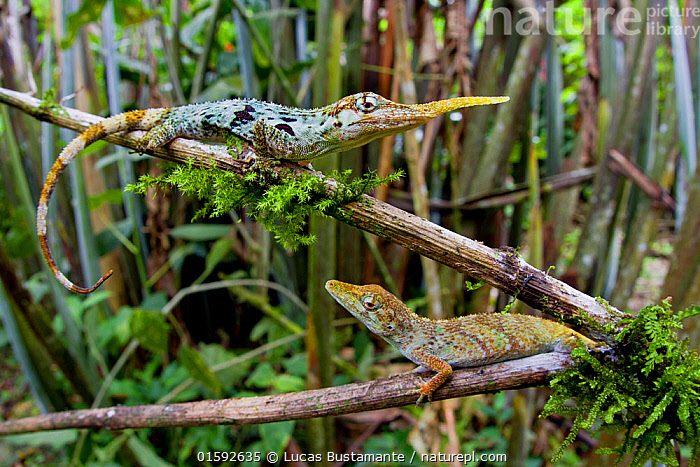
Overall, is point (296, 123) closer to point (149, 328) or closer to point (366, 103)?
point (366, 103)

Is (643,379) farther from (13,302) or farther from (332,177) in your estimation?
(13,302)

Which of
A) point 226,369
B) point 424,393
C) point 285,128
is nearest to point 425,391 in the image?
point 424,393

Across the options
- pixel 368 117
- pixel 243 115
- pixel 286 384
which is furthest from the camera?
pixel 286 384

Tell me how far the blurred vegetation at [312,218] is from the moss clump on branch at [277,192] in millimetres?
845

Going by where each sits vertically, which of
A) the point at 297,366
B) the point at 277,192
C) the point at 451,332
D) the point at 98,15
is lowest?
the point at 297,366

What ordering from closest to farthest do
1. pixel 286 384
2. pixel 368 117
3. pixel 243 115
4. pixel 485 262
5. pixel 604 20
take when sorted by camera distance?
1. pixel 485 262
2. pixel 368 117
3. pixel 243 115
4. pixel 286 384
5. pixel 604 20

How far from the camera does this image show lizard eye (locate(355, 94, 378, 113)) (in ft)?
4.67

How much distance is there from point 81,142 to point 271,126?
739 millimetres

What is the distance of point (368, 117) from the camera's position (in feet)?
4.71

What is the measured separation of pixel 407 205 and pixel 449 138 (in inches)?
24.7

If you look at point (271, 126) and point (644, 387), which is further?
point (271, 126)

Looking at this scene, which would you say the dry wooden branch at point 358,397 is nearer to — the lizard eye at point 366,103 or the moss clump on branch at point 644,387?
the moss clump on branch at point 644,387

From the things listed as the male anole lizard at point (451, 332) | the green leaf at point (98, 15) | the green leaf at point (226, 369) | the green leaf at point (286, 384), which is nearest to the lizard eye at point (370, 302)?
the male anole lizard at point (451, 332)

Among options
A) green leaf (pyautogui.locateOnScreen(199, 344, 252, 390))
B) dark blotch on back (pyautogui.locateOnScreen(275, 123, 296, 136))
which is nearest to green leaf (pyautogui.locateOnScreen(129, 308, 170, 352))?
green leaf (pyautogui.locateOnScreen(199, 344, 252, 390))
